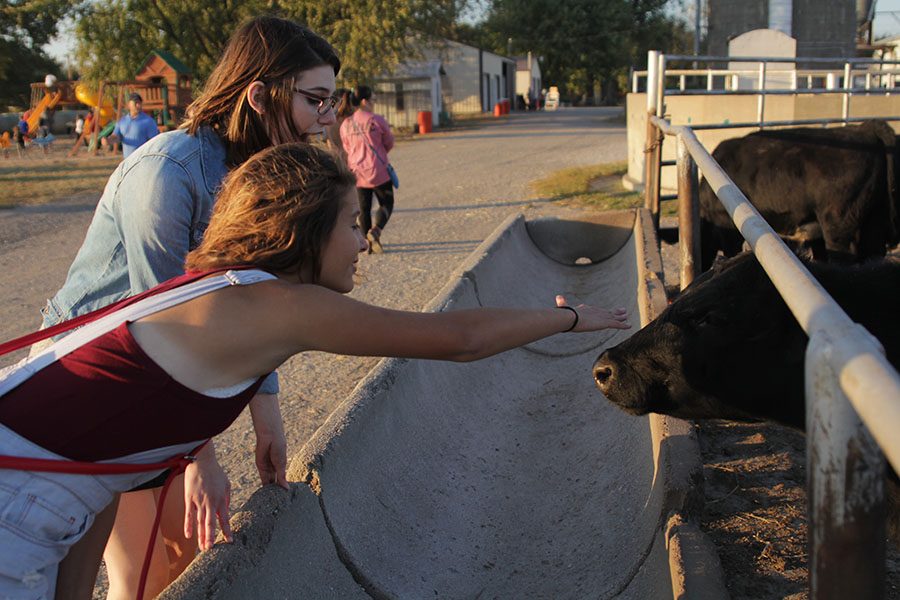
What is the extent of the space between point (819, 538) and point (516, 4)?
65.2m

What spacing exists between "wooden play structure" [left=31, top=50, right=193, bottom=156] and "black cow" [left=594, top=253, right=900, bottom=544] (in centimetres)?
2517

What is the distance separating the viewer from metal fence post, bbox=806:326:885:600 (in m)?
1.27

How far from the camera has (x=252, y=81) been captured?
2.47 metres

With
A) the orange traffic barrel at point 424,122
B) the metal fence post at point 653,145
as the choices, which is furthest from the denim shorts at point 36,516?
the orange traffic barrel at point 424,122

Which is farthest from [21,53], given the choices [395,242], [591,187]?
[395,242]

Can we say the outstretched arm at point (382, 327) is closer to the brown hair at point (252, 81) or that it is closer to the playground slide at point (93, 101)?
the brown hair at point (252, 81)

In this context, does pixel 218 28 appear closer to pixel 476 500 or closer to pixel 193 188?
pixel 476 500

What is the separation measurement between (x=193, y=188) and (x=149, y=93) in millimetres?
27825

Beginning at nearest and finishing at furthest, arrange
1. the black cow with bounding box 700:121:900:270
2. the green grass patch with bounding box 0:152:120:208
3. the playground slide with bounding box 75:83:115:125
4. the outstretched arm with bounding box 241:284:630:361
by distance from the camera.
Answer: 1. the outstretched arm with bounding box 241:284:630:361
2. the black cow with bounding box 700:121:900:270
3. the green grass patch with bounding box 0:152:120:208
4. the playground slide with bounding box 75:83:115:125

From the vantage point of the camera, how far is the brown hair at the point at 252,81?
2475 mm

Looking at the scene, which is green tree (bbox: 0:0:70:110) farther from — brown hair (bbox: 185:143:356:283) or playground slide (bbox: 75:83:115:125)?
brown hair (bbox: 185:143:356:283)

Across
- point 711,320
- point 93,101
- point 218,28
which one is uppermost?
point 218,28

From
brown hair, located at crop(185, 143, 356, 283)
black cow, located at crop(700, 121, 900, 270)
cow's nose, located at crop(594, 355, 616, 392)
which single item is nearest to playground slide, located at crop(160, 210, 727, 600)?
cow's nose, located at crop(594, 355, 616, 392)

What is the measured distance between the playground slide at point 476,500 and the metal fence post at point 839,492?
1.00 meters
